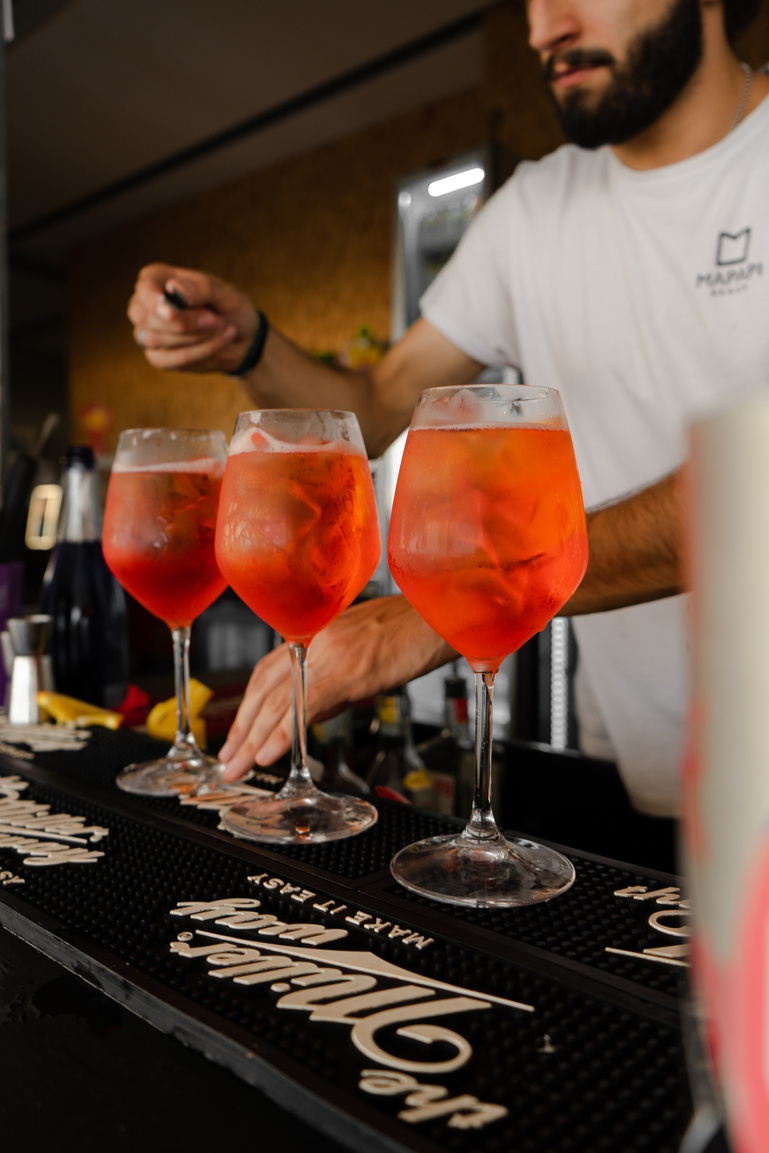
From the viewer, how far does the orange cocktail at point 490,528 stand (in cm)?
54

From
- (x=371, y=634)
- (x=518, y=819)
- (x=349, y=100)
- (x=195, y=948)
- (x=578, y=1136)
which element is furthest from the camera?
(x=349, y=100)

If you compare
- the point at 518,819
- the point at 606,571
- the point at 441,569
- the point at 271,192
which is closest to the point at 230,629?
the point at 518,819

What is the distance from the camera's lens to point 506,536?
1.76ft

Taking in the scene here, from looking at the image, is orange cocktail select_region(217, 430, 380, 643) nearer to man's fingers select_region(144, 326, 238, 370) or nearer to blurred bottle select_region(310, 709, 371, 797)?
blurred bottle select_region(310, 709, 371, 797)

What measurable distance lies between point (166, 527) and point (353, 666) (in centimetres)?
23

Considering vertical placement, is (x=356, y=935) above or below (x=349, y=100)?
below

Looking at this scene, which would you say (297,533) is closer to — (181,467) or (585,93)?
(181,467)

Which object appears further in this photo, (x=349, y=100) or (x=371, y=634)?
(x=349, y=100)

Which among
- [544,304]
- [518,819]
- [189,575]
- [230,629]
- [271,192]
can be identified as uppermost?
[271,192]

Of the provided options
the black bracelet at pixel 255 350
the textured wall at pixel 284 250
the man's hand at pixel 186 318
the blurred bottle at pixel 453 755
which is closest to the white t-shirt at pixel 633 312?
the blurred bottle at pixel 453 755

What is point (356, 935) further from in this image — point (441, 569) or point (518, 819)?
point (518, 819)

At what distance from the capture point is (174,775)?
777mm

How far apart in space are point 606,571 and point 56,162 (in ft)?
19.1

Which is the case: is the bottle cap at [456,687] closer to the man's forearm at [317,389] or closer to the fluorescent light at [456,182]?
the man's forearm at [317,389]
